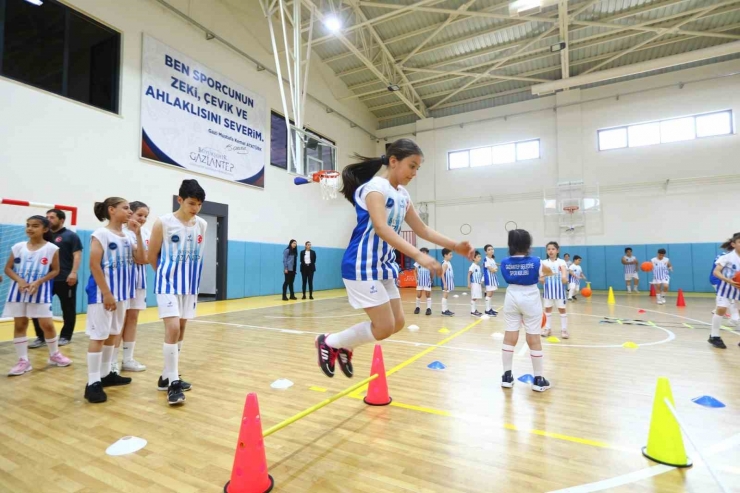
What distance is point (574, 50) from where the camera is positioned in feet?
43.4

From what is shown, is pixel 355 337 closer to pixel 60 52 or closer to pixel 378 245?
pixel 378 245

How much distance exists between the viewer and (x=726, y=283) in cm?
487

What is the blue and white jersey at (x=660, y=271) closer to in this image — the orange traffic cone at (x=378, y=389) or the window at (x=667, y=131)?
the window at (x=667, y=131)

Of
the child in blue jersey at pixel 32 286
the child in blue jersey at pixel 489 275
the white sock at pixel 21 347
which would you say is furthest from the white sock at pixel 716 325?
the white sock at pixel 21 347

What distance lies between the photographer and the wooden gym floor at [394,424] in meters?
1.84

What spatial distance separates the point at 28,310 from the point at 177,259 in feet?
7.57

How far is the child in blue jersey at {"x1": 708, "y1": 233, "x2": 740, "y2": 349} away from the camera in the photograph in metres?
4.68

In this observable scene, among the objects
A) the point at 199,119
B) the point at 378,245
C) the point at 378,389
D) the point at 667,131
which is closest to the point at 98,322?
the point at 378,389

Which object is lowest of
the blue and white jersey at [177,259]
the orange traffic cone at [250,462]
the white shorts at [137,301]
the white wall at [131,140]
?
the orange traffic cone at [250,462]

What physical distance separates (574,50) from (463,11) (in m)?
5.55

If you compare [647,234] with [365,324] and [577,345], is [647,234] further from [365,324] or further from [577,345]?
[365,324]

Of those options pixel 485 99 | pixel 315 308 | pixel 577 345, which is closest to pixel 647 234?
pixel 485 99

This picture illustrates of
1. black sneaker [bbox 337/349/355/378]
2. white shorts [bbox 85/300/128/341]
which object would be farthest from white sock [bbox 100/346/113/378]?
black sneaker [bbox 337/349/355/378]

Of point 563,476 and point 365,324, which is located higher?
point 365,324
